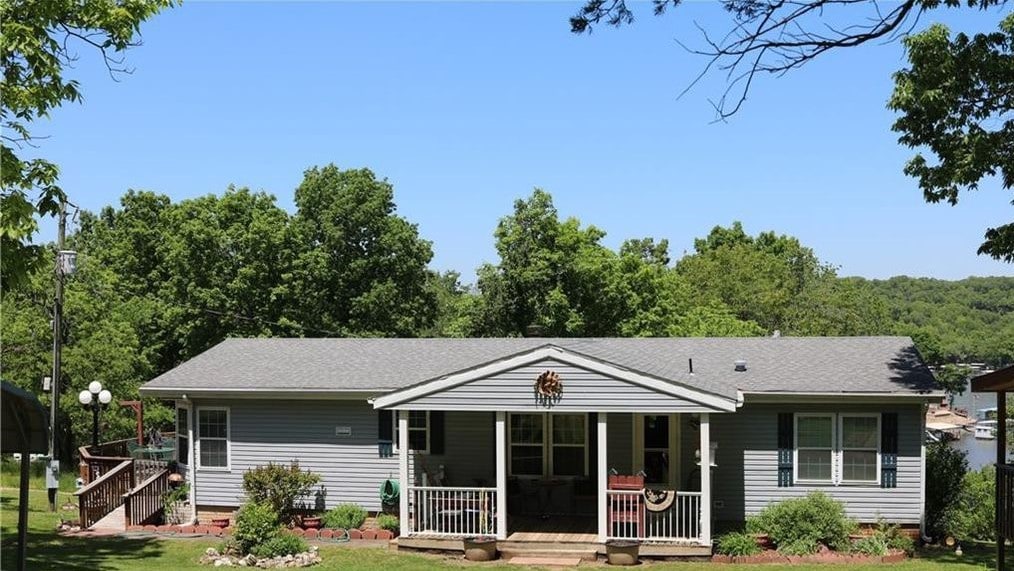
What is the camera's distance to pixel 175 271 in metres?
40.4

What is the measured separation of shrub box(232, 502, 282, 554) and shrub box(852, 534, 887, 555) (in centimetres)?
983

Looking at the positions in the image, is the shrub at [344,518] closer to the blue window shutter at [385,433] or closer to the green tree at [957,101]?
the blue window shutter at [385,433]

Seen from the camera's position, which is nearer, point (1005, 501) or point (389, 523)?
point (1005, 501)

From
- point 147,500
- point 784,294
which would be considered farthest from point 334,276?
point 784,294

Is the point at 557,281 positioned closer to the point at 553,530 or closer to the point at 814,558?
the point at 553,530

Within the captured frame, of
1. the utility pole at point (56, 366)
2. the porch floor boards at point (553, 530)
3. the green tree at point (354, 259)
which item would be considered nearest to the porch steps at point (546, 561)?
the porch floor boards at point (553, 530)

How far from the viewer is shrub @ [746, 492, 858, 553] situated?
1702cm

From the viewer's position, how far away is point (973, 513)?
62.0 feet

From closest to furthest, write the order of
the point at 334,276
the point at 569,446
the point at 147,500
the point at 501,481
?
the point at 501,481 → the point at 569,446 → the point at 147,500 → the point at 334,276

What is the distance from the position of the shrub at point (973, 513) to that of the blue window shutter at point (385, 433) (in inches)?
410

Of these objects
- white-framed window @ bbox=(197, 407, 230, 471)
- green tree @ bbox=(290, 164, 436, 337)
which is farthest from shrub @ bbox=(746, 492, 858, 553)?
green tree @ bbox=(290, 164, 436, 337)

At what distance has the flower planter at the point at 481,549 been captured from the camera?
16.6 meters

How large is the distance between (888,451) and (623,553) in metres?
5.30

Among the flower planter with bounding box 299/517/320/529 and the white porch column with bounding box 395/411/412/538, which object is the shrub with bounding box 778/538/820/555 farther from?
the flower planter with bounding box 299/517/320/529
